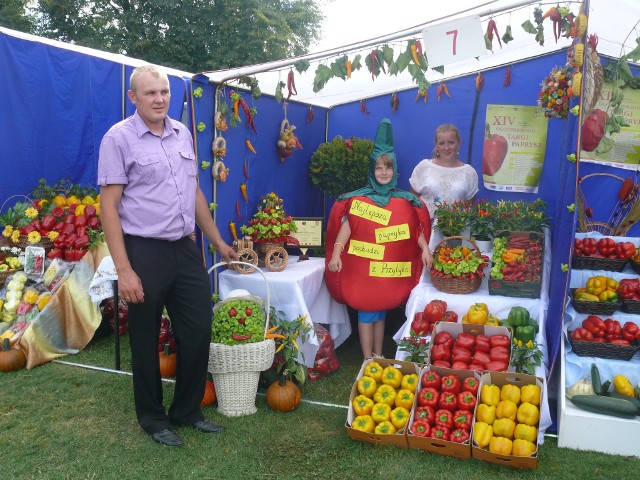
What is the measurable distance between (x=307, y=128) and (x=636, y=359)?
3.68 metres

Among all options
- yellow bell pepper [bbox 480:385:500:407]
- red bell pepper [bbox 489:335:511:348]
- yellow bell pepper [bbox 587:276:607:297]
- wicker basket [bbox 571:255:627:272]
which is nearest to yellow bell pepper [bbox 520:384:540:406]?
yellow bell pepper [bbox 480:385:500:407]

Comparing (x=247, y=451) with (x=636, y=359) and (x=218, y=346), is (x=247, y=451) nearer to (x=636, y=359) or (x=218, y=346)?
(x=218, y=346)

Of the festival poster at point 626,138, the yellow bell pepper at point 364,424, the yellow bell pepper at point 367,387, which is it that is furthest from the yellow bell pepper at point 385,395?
the festival poster at point 626,138

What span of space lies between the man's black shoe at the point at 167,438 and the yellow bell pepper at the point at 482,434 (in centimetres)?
154

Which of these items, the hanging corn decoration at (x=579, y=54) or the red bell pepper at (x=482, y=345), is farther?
the red bell pepper at (x=482, y=345)

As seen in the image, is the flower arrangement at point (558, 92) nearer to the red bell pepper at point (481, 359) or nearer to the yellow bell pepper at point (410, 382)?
the red bell pepper at point (481, 359)

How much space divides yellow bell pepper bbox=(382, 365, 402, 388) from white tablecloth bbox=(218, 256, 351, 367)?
827 mm

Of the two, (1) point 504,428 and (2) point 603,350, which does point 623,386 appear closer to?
(2) point 603,350

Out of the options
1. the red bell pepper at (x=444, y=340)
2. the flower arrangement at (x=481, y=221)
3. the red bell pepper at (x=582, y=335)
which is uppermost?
the flower arrangement at (x=481, y=221)

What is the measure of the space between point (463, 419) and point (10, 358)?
126 inches

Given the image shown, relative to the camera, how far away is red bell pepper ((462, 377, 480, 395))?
3.25 meters

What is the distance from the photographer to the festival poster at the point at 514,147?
17.7 ft

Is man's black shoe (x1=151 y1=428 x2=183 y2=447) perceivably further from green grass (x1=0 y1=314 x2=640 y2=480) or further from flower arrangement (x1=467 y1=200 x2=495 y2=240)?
flower arrangement (x1=467 y1=200 x2=495 y2=240)

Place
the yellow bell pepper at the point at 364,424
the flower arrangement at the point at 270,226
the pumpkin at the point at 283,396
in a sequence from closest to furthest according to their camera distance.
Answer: the yellow bell pepper at the point at 364,424
the pumpkin at the point at 283,396
the flower arrangement at the point at 270,226
